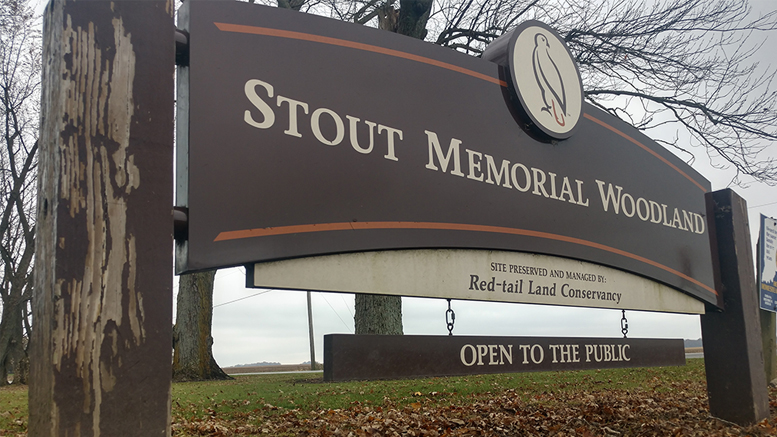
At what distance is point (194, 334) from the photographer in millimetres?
15375

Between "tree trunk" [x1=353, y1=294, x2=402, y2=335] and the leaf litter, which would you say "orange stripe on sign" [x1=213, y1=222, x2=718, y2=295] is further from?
"tree trunk" [x1=353, y1=294, x2=402, y2=335]

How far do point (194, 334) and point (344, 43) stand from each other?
13.5 meters

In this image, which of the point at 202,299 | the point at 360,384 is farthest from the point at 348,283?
the point at 202,299

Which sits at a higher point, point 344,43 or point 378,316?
point 344,43

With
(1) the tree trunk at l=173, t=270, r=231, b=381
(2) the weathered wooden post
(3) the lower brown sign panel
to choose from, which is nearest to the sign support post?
(3) the lower brown sign panel

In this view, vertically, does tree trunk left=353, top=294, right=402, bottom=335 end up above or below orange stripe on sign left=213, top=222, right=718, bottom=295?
below

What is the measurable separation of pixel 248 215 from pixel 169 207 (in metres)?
0.42

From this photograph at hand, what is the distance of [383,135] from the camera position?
132 inches

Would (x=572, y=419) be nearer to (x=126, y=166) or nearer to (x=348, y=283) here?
(x=348, y=283)

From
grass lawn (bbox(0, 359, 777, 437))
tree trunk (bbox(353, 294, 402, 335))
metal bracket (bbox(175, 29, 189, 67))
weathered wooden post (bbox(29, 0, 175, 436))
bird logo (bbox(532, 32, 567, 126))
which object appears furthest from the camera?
tree trunk (bbox(353, 294, 402, 335))

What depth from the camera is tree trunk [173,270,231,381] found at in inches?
→ 603

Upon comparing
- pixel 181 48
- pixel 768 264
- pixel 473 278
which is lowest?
pixel 473 278

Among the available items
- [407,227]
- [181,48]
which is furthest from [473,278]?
[181,48]

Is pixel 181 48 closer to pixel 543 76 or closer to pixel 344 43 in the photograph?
pixel 344 43
